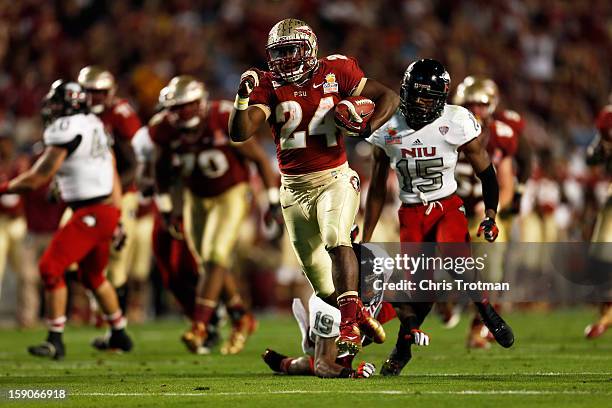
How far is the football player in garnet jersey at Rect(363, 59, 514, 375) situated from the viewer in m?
7.31

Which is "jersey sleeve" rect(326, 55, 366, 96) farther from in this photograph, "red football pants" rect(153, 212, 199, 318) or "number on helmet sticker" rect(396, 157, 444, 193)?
"red football pants" rect(153, 212, 199, 318)

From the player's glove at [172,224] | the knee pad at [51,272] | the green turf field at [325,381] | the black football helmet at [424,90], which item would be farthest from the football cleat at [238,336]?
the black football helmet at [424,90]

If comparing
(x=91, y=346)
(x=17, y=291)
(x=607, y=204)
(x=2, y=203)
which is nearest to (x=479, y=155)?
(x=607, y=204)

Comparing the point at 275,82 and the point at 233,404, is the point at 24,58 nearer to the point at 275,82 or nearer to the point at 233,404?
the point at 275,82

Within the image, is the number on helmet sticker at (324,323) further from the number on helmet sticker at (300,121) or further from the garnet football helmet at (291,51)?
the garnet football helmet at (291,51)

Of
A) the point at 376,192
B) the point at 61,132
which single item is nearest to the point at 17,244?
the point at 61,132

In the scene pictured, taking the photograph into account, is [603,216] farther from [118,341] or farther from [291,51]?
[291,51]

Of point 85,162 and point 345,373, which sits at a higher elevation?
point 85,162

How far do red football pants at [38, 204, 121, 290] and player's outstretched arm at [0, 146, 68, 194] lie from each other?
0.54 metres

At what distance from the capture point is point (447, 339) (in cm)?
1116

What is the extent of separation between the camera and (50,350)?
938 centimetres

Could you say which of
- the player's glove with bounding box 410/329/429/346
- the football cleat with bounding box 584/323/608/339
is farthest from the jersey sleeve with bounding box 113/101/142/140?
the player's glove with bounding box 410/329/429/346

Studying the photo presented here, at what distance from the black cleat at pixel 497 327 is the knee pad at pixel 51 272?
3.45m

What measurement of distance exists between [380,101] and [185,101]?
300 cm
